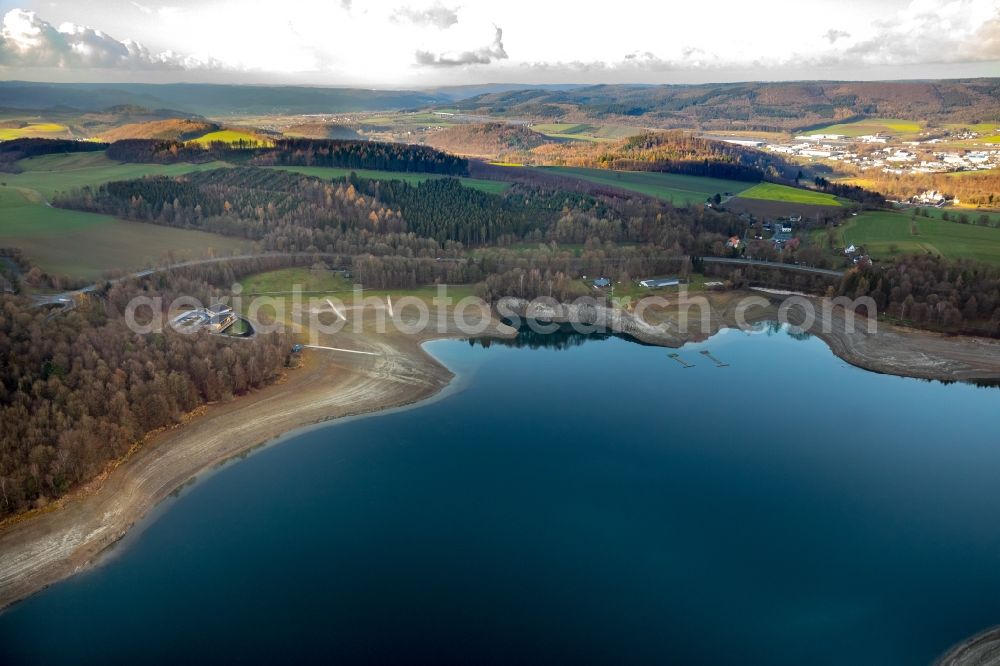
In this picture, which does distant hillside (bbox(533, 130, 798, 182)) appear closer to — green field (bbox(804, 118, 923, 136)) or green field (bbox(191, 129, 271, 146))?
green field (bbox(191, 129, 271, 146))

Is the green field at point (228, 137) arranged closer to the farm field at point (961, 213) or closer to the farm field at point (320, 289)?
the farm field at point (320, 289)

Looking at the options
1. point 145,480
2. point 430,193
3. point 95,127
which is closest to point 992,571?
point 145,480

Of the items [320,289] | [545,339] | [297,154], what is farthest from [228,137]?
[545,339]

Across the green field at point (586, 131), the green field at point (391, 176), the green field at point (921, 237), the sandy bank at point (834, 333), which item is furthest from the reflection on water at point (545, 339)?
the green field at point (586, 131)

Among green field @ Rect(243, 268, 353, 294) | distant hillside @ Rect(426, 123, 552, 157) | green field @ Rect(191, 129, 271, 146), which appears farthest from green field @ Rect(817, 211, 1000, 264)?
green field @ Rect(191, 129, 271, 146)

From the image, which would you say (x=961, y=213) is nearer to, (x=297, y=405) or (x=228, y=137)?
(x=297, y=405)

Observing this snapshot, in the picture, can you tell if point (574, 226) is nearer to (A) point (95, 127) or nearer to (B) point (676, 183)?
(B) point (676, 183)
